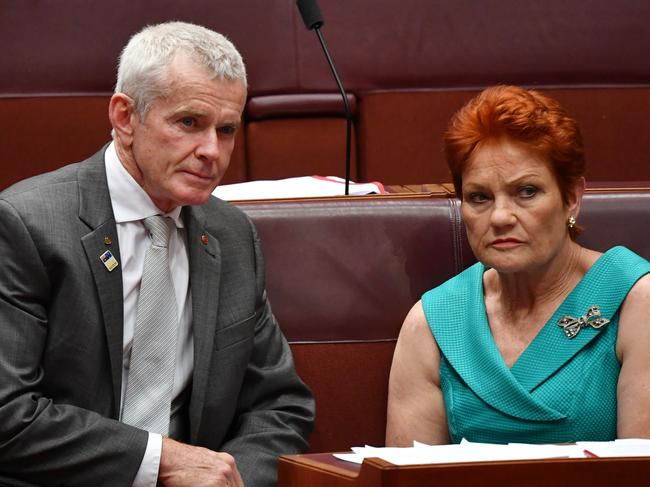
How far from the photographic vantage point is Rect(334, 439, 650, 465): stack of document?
908mm

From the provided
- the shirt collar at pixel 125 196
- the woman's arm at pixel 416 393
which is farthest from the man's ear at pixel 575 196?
the shirt collar at pixel 125 196

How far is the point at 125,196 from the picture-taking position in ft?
4.24

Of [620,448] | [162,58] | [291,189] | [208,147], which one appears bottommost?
[620,448]

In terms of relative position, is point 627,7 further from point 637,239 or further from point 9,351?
point 9,351

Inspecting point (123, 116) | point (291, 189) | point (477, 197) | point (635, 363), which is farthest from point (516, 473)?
point (291, 189)

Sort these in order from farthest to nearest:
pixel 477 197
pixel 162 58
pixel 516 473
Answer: pixel 477 197
pixel 162 58
pixel 516 473

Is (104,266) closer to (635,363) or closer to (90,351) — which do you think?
(90,351)

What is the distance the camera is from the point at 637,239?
1.52 m

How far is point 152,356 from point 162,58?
342 mm

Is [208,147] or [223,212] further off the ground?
[208,147]

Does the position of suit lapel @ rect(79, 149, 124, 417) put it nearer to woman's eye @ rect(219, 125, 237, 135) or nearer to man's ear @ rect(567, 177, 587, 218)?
woman's eye @ rect(219, 125, 237, 135)

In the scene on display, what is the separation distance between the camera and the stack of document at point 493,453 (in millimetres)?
908

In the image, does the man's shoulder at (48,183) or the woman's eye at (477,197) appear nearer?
the man's shoulder at (48,183)

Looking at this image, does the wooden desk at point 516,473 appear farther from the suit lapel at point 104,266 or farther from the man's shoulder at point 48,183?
the man's shoulder at point 48,183
